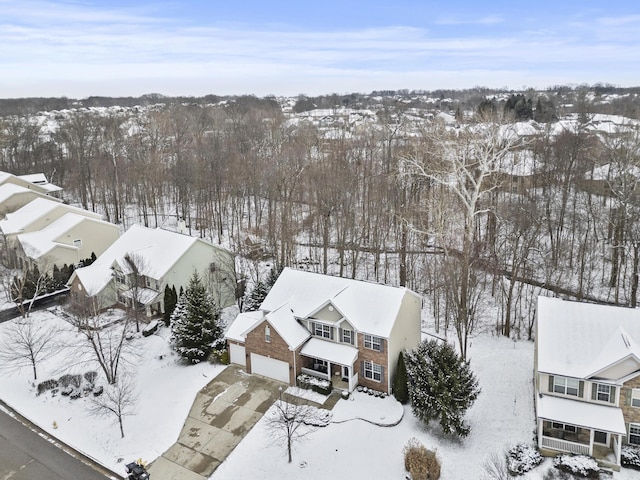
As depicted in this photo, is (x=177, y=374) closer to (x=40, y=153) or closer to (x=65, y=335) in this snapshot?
(x=65, y=335)

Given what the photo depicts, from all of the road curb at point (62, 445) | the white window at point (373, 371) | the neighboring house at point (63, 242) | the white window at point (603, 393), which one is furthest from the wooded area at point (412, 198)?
the road curb at point (62, 445)

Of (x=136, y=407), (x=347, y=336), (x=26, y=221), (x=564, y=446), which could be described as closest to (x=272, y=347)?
(x=347, y=336)

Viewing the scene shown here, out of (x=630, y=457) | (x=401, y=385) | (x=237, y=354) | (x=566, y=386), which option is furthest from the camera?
(x=237, y=354)

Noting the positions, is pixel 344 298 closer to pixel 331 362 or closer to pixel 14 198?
pixel 331 362

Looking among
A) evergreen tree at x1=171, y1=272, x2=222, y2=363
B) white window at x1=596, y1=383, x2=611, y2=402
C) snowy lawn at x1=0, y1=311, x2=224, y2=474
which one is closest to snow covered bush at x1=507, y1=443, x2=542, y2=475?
white window at x1=596, y1=383, x2=611, y2=402

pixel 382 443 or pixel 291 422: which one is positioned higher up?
pixel 291 422
